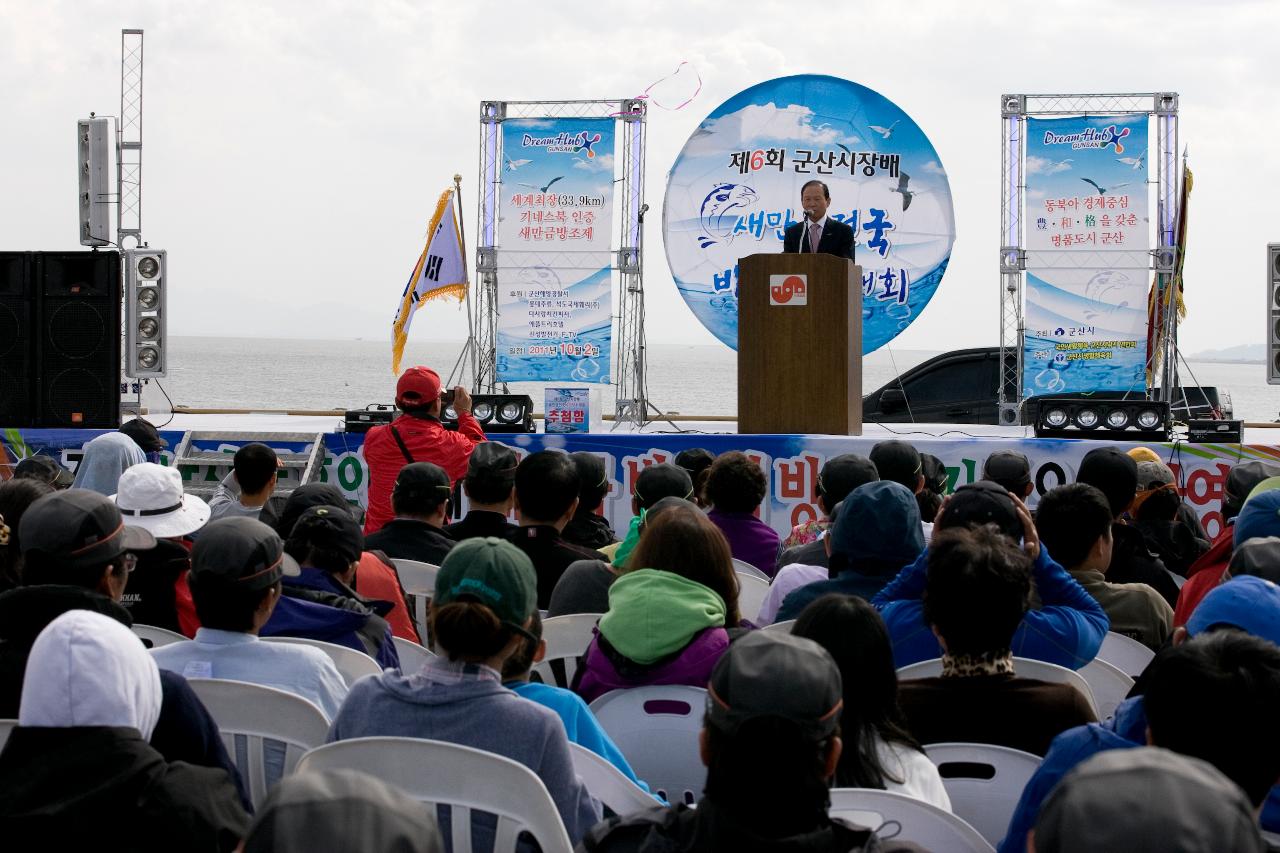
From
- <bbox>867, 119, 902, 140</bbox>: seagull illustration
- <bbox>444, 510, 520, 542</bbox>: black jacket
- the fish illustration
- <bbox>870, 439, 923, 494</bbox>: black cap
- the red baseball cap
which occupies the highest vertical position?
<bbox>867, 119, 902, 140</bbox>: seagull illustration

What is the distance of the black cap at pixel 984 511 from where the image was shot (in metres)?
3.52

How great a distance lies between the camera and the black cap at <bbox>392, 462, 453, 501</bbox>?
15.9 ft

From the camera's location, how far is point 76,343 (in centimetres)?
900

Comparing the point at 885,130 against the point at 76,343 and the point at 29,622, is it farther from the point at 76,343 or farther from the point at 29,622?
the point at 29,622

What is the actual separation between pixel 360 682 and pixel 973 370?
42.3 ft

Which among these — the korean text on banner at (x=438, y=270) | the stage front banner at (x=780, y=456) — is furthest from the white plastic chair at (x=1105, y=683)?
the korean text on banner at (x=438, y=270)

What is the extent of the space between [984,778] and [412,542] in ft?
8.89

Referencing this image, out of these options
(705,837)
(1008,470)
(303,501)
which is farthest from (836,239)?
(705,837)

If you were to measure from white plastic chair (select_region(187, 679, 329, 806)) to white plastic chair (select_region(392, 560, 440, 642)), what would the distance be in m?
1.90

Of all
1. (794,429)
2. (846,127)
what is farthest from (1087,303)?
(794,429)

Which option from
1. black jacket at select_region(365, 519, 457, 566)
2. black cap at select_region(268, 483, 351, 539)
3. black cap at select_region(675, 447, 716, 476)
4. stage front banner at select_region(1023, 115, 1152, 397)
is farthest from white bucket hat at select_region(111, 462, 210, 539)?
stage front banner at select_region(1023, 115, 1152, 397)

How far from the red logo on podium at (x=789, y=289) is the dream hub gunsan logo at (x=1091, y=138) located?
3.56 m

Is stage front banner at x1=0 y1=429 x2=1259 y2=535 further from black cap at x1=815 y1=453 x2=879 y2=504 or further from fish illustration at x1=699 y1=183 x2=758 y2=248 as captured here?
black cap at x1=815 y1=453 x2=879 y2=504

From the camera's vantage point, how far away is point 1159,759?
124 cm
